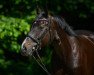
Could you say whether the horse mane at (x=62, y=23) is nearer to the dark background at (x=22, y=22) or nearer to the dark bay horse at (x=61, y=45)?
the dark bay horse at (x=61, y=45)

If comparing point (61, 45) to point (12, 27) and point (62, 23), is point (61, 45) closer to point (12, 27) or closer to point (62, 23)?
point (62, 23)

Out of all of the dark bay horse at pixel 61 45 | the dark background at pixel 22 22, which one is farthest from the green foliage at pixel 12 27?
the dark bay horse at pixel 61 45

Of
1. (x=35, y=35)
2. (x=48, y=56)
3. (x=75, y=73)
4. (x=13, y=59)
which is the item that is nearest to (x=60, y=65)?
(x=75, y=73)

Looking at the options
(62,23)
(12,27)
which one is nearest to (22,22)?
(12,27)

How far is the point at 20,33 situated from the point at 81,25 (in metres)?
2.21

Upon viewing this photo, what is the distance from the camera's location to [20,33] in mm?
7332

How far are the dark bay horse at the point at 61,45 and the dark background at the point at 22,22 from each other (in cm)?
122

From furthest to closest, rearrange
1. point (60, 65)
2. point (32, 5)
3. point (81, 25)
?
point (81, 25), point (32, 5), point (60, 65)

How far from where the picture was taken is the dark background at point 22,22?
726 centimetres

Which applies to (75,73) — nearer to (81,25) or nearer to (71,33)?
(71,33)

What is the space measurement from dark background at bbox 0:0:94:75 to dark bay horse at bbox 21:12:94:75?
1223 millimetres

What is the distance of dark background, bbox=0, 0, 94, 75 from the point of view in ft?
23.8

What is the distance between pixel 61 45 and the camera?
5.99 m

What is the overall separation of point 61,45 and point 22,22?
1.44m
